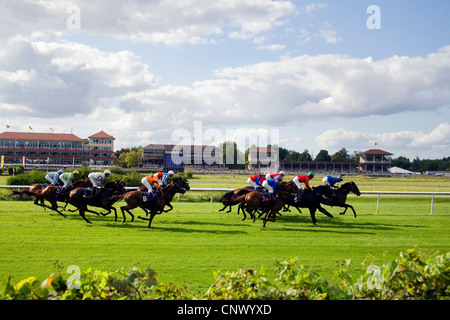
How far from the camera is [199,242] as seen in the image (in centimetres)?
809

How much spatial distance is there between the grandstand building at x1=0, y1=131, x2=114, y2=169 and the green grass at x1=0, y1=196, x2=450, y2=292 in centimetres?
5400

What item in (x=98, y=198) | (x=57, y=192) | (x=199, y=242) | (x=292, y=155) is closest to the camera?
(x=199, y=242)

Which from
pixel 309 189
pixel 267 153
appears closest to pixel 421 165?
pixel 267 153

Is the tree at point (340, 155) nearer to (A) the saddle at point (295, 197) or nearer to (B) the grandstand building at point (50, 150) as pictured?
(B) the grandstand building at point (50, 150)

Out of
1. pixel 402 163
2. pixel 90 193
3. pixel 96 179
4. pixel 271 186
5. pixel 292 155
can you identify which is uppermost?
pixel 292 155

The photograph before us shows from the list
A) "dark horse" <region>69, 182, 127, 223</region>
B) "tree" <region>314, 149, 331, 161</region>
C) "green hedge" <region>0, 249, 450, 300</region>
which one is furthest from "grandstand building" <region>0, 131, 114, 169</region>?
"green hedge" <region>0, 249, 450, 300</region>

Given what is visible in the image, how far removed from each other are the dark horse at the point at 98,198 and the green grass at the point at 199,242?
0.46 m

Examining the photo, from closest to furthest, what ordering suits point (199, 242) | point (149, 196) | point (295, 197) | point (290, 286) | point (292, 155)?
point (290, 286)
point (199, 242)
point (149, 196)
point (295, 197)
point (292, 155)

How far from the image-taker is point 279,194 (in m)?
11.0

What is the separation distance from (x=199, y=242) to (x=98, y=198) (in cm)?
468

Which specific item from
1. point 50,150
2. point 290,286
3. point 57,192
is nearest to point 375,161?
point 50,150

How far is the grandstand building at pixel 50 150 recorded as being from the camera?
6203cm

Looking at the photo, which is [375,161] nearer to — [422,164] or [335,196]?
[422,164]

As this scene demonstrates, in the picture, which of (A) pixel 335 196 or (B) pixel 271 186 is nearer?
(B) pixel 271 186
